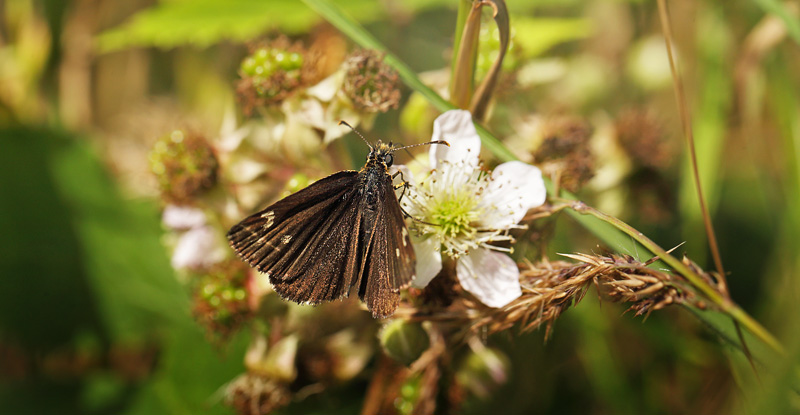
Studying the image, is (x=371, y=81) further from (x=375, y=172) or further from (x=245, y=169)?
(x=245, y=169)

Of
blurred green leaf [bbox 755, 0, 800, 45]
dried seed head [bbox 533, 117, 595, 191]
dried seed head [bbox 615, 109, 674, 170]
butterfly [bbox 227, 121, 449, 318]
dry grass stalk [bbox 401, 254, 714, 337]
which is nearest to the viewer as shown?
dry grass stalk [bbox 401, 254, 714, 337]

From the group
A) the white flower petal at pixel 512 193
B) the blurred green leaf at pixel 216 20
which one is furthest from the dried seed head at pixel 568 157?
the blurred green leaf at pixel 216 20

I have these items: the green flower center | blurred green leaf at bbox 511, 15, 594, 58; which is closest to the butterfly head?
the green flower center

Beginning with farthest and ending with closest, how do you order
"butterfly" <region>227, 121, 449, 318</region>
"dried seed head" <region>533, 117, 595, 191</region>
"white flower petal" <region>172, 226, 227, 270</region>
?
"white flower petal" <region>172, 226, 227, 270</region> < "dried seed head" <region>533, 117, 595, 191</region> < "butterfly" <region>227, 121, 449, 318</region>

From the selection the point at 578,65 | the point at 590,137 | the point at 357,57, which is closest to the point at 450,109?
the point at 357,57

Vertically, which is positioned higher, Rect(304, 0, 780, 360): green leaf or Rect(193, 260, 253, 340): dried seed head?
Rect(304, 0, 780, 360): green leaf

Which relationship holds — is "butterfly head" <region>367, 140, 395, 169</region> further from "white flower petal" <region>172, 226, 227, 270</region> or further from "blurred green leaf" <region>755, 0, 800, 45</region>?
"blurred green leaf" <region>755, 0, 800, 45</region>

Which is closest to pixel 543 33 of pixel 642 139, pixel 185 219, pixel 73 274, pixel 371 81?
pixel 642 139

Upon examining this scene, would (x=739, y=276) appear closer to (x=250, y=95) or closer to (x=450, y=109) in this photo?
(x=450, y=109)
